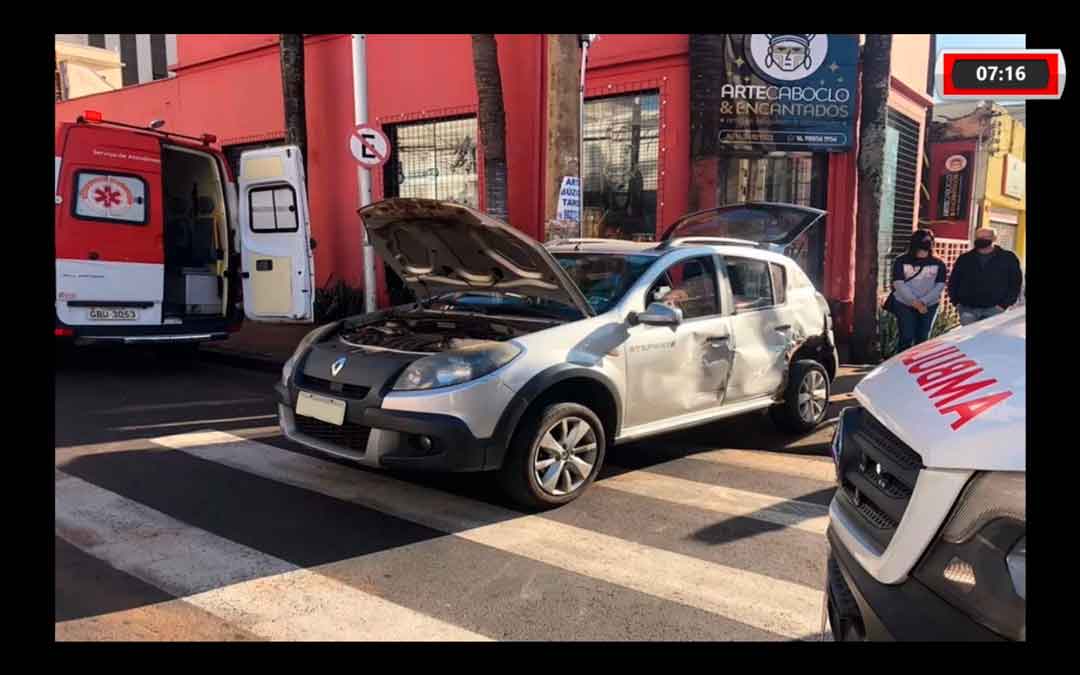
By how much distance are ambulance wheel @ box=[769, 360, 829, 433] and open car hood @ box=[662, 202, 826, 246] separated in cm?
119

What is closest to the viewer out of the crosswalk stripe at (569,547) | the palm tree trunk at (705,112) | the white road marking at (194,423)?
the crosswalk stripe at (569,547)

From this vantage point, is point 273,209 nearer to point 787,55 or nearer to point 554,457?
point 554,457

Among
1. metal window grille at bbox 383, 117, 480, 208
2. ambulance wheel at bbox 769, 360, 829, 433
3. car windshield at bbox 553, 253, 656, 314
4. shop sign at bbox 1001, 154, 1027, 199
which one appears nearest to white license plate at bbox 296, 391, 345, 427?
car windshield at bbox 553, 253, 656, 314

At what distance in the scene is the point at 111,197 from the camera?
7.96 m

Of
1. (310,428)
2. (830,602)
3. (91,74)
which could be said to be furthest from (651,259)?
(91,74)

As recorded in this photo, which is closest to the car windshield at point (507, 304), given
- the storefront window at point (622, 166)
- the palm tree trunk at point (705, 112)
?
the palm tree trunk at point (705, 112)

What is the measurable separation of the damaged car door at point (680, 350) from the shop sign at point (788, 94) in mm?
4753

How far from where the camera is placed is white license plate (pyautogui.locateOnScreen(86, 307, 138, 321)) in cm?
775

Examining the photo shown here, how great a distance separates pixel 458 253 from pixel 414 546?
7.12 feet

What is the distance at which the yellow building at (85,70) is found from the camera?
23.2 metres

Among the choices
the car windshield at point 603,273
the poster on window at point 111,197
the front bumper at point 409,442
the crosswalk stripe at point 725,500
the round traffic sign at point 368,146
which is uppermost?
the round traffic sign at point 368,146

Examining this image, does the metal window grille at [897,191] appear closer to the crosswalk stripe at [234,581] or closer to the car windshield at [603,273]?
the car windshield at [603,273]
